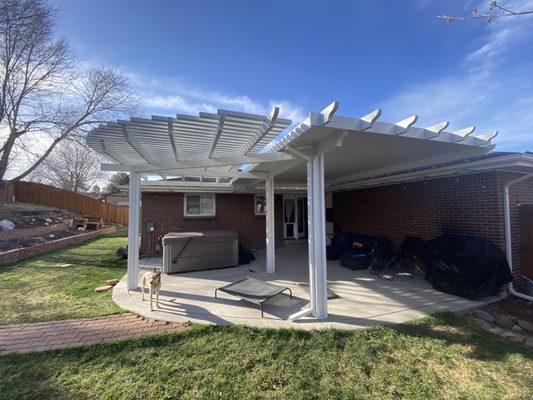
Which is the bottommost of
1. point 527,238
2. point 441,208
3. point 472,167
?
point 527,238

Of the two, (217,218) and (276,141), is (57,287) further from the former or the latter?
(276,141)

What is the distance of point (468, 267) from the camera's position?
489cm

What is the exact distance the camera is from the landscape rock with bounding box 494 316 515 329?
150 inches

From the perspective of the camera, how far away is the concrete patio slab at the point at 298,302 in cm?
397

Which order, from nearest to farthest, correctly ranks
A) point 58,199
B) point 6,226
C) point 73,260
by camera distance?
point 73,260, point 6,226, point 58,199

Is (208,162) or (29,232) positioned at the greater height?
(208,162)

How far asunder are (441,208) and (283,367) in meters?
5.72

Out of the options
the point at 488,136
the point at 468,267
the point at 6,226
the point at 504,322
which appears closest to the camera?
the point at 504,322

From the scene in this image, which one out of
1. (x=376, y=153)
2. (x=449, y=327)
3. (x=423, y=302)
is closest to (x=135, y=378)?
(x=449, y=327)

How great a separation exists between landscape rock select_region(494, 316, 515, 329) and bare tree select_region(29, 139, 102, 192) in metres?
33.3

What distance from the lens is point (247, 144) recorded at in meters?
4.63

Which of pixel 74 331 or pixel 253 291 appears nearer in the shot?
pixel 74 331

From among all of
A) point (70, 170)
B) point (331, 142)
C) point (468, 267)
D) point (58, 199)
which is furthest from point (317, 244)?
point (70, 170)

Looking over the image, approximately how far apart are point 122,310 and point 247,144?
3.70 m
